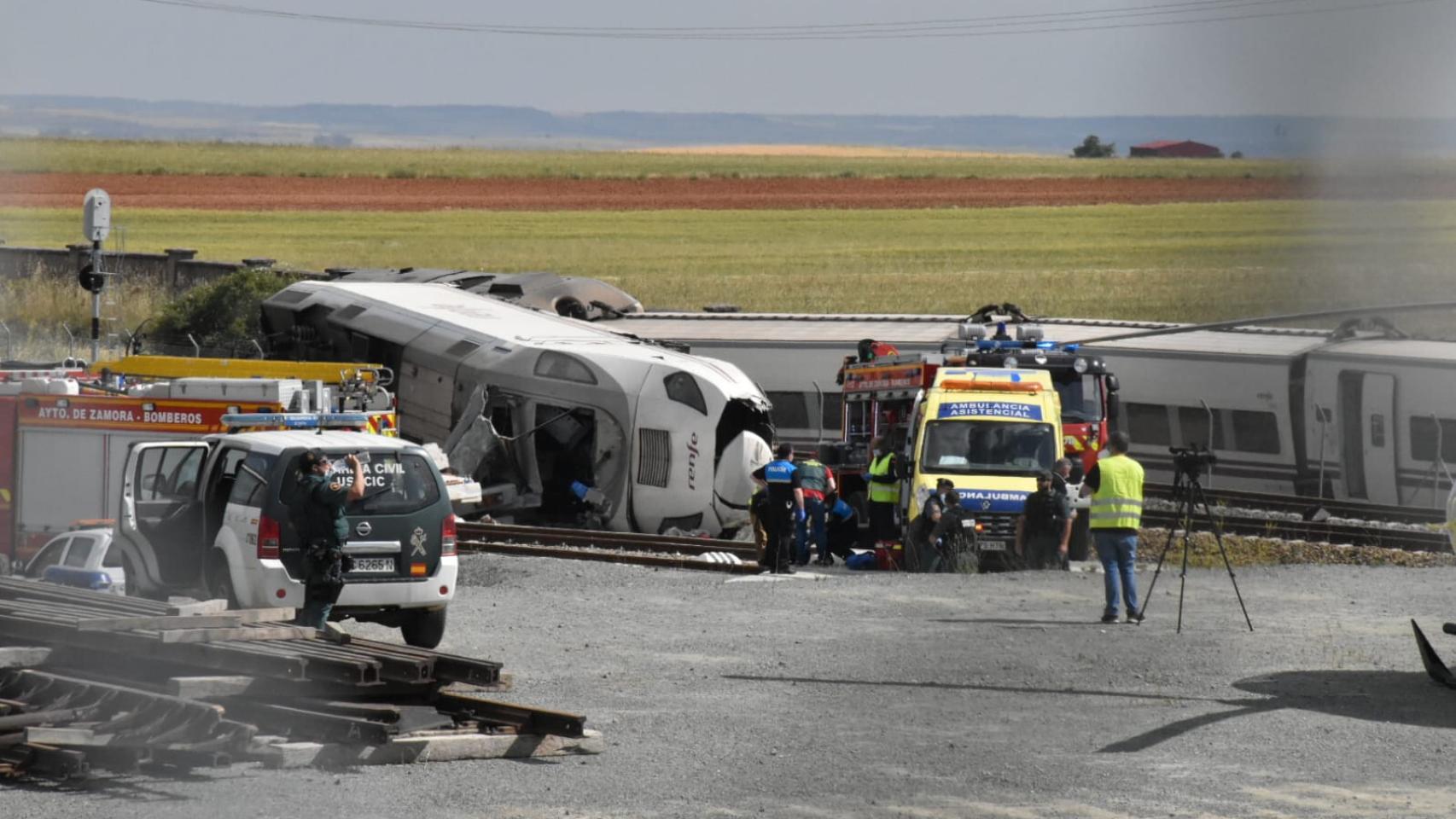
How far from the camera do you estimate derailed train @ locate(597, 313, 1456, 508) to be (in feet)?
77.3

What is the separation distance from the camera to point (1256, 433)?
28625 mm

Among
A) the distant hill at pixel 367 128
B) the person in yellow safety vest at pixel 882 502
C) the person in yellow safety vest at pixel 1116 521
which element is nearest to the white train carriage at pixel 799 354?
the person in yellow safety vest at pixel 882 502

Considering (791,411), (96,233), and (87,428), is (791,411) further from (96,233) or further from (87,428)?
(87,428)

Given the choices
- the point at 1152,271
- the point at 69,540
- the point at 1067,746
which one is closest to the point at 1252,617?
the point at 1067,746

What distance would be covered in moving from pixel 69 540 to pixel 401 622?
5.37 metres

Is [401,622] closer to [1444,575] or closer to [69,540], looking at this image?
[69,540]

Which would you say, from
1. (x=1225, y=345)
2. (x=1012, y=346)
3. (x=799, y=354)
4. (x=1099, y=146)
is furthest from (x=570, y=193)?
(x=1225, y=345)

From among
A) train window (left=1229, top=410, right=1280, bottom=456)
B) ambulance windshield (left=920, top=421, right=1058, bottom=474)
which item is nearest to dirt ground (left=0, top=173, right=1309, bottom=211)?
train window (left=1229, top=410, right=1280, bottom=456)

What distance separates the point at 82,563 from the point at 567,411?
31.2ft

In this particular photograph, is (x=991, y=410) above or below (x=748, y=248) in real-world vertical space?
below

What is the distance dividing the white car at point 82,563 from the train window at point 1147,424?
55.3 feet

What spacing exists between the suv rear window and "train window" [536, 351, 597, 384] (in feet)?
36.3

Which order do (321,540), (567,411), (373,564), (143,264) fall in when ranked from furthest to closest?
(143,264) < (567,411) < (373,564) < (321,540)

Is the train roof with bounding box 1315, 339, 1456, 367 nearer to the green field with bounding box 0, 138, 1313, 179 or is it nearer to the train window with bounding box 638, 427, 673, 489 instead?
the train window with bounding box 638, 427, 673, 489
